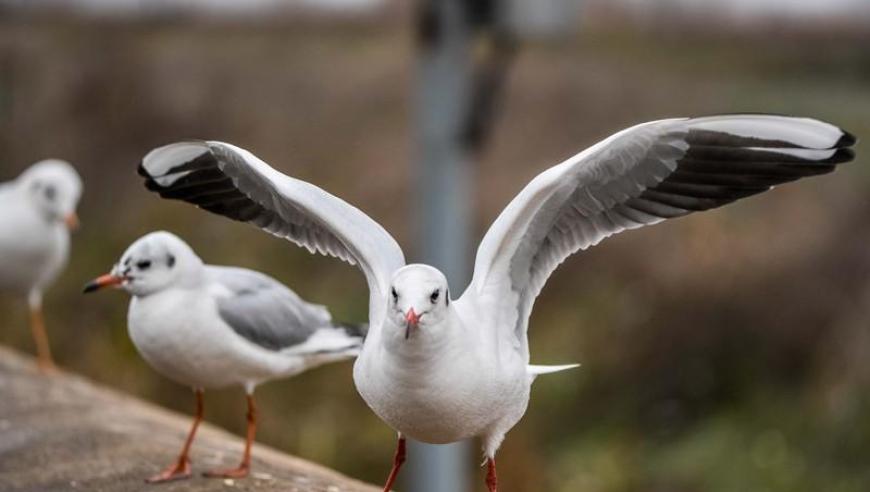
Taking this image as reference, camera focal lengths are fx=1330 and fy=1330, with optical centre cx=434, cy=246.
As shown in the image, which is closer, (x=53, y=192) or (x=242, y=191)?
(x=242, y=191)

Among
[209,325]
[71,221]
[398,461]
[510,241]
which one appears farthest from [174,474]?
[71,221]

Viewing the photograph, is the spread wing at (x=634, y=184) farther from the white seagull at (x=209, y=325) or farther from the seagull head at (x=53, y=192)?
the seagull head at (x=53, y=192)

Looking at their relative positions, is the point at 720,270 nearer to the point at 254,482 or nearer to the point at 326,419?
the point at 326,419

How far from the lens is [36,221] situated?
4027 mm

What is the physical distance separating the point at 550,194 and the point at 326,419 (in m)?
3.32

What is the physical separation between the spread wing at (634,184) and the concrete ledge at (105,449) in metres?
0.76

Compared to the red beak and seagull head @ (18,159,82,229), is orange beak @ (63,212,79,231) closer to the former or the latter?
seagull head @ (18,159,82,229)

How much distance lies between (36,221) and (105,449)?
3.80 ft

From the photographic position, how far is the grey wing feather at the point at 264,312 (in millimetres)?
2746

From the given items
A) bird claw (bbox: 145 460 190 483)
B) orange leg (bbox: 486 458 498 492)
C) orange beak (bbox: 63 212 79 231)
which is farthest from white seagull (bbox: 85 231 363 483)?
orange beak (bbox: 63 212 79 231)

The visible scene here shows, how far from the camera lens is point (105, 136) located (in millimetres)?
8133

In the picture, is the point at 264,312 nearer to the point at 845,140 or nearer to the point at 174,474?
the point at 174,474

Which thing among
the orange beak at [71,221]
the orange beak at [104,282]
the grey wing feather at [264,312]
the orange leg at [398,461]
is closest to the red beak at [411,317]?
the orange leg at [398,461]

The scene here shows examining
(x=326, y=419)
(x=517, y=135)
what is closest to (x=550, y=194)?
(x=326, y=419)
